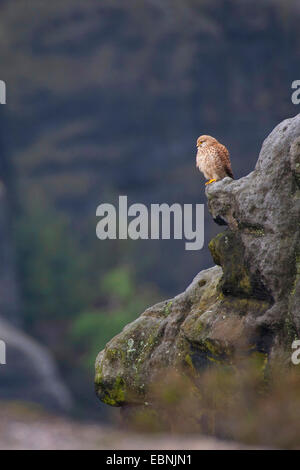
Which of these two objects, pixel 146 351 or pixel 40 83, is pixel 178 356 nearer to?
pixel 146 351

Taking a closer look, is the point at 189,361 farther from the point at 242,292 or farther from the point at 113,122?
the point at 113,122

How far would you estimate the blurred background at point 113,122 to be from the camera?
95.5ft

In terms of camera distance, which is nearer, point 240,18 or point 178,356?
point 178,356

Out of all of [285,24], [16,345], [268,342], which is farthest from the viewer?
[285,24]

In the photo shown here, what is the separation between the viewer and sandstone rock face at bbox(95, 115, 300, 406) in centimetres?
614

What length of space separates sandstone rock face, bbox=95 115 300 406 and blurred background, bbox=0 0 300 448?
69.5 feet

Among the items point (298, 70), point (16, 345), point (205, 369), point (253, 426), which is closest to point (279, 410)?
point (253, 426)

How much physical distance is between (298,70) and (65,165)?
10.1 metres

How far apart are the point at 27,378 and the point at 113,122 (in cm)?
1179

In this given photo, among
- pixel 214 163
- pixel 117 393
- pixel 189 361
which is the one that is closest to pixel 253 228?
pixel 189 361

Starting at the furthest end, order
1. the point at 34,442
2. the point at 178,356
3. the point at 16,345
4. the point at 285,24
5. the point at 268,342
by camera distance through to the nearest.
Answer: the point at 285,24 < the point at 16,345 < the point at 178,356 < the point at 268,342 < the point at 34,442

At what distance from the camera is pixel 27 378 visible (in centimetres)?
2353

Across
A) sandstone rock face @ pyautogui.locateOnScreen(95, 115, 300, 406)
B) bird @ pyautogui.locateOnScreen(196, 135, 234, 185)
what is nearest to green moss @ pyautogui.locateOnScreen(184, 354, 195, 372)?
sandstone rock face @ pyautogui.locateOnScreen(95, 115, 300, 406)

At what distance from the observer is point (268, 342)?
6.23 m
